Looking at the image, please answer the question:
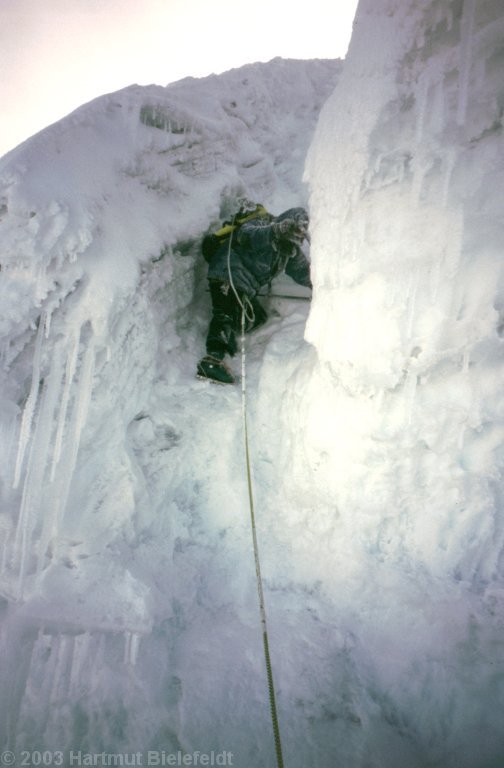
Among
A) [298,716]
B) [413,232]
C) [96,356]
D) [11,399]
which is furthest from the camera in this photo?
[96,356]

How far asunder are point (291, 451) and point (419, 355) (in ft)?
4.37

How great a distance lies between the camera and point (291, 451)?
10.6ft

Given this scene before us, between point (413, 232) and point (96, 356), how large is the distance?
2151 mm

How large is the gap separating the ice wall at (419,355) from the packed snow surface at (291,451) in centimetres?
1

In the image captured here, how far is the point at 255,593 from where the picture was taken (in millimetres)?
2996

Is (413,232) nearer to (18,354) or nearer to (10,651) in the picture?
(18,354)

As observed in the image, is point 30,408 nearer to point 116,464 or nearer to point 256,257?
point 116,464

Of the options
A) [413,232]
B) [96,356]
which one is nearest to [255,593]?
[96,356]

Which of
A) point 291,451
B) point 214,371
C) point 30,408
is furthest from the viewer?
point 214,371

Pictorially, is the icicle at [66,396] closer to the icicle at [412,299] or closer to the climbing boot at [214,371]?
the climbing boot at [214,371]

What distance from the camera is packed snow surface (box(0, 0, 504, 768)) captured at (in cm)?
208

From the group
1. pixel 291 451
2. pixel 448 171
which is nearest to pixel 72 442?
pixel 291 451

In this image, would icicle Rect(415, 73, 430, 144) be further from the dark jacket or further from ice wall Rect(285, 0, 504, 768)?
the dark jacket

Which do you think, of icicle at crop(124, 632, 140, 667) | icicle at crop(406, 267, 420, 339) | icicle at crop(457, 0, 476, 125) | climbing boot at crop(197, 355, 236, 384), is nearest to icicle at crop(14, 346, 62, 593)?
icicle at crop(124, 632, 140, 667)
